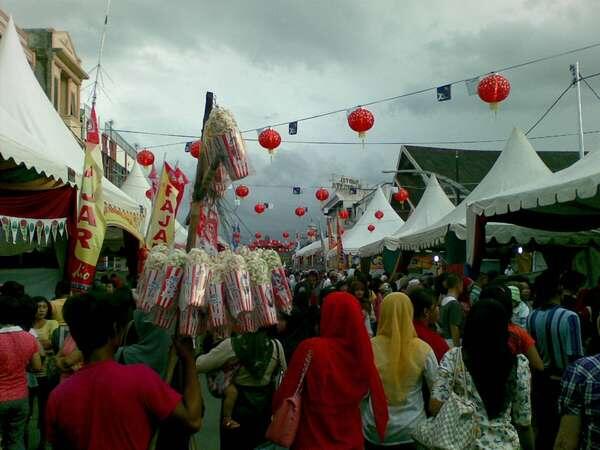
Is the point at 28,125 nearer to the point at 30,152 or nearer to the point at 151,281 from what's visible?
the point at 30,152

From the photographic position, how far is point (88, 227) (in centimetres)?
809

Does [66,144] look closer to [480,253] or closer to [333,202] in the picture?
[480,253]

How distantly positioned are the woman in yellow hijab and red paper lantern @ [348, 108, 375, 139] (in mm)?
8569

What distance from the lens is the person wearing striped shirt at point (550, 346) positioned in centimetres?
557

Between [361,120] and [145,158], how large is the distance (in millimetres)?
8635

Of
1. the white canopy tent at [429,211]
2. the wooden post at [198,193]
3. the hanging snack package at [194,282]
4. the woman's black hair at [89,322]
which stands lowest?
the woman's black hair at [89,322]

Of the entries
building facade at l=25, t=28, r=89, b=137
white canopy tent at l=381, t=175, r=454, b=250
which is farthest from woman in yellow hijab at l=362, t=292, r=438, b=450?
building facade at l=25, t=28, r=89, b=137

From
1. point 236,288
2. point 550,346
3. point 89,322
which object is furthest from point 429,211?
point 89,322

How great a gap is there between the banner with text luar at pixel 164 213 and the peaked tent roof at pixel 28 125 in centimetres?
115

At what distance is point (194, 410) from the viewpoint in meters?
2.68

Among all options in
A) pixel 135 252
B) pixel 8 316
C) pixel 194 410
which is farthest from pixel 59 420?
pixel 135 252

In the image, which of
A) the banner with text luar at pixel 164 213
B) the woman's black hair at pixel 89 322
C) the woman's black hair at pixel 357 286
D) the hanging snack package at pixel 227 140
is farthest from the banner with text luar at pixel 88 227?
the woman's black hair at pixel 89 322

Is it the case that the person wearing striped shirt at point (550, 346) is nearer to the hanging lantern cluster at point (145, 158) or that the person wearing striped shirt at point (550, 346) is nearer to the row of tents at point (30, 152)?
the row of tents at point (30, 152)

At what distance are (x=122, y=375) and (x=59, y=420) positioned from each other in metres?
0.31
